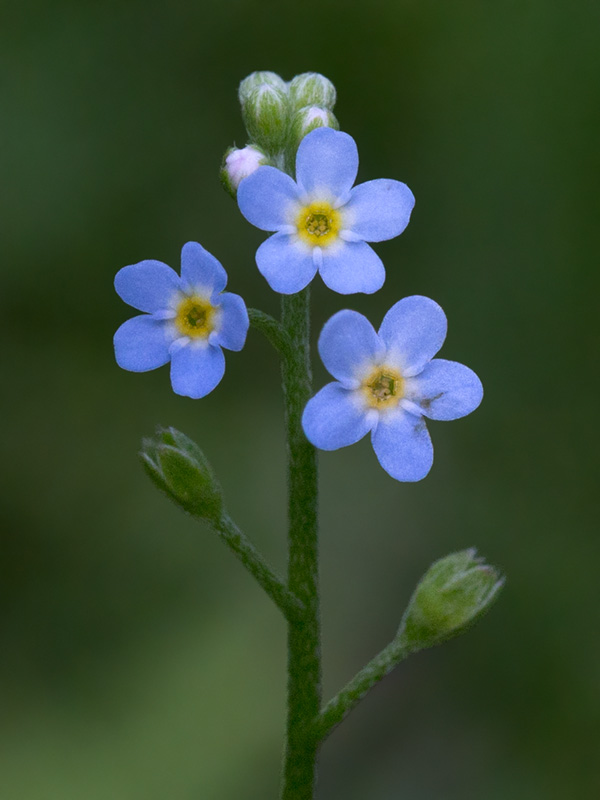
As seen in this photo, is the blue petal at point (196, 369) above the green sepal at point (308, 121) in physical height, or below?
below

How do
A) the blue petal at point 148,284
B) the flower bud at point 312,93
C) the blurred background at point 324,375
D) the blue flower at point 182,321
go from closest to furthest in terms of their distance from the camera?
the blue flower at point 182,321 < the blue petal at point 148,284 < the flower bud at point 312,93 < the blurred background at point 324,375

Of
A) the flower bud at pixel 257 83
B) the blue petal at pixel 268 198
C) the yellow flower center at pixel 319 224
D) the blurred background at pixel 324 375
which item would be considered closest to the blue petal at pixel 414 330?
the yellow flower center at pixel 319 224

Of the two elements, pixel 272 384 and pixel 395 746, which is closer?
pixel 395 746

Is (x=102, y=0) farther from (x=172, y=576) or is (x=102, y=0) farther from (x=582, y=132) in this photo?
(x=172, y=576)

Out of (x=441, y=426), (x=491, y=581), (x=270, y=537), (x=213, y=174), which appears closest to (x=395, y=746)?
(x=270, y=537)

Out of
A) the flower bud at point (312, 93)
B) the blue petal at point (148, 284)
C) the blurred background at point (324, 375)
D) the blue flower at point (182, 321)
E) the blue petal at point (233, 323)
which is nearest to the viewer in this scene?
the blue petal at point (233, 323)

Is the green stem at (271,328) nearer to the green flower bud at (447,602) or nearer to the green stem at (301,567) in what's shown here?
the green stem at (301,567)

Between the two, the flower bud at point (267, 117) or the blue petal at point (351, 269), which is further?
the flower bud at point (267, 117)
